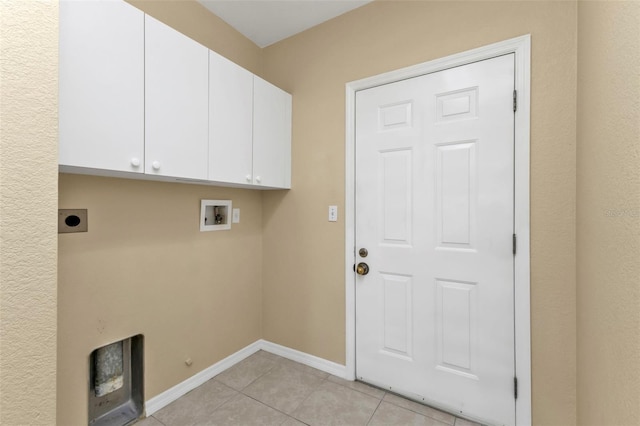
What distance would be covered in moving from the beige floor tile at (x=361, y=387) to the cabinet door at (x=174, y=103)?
1.70 meters

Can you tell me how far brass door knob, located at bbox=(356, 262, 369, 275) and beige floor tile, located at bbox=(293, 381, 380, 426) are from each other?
80cm

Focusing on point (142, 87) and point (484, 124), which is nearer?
point (142, 87)

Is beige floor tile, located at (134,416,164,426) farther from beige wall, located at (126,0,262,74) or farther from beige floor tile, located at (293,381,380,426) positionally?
beige wall, located at (126,0,262,74)

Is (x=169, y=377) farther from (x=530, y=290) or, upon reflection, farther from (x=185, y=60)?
(x=530, y=290)

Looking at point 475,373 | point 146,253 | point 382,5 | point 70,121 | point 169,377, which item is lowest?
point 169,377

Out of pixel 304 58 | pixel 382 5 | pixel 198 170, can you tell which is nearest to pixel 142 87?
pixel 198 170

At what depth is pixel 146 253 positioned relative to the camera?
168 centimetres

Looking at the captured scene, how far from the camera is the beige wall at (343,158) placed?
139 centimetres

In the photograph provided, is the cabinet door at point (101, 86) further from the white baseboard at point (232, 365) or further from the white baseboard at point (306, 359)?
the white baseboard at point (306, 359)

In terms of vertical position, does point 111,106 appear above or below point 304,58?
below

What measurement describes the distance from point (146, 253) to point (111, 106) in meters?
0.87

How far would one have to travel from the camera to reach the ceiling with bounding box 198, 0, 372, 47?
1.96 metres

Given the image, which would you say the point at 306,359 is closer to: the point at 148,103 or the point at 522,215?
the point at 522,215

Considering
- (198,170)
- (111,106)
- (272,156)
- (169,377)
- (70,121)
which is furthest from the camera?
(272,156)
